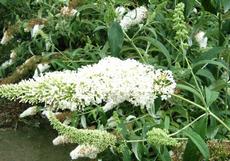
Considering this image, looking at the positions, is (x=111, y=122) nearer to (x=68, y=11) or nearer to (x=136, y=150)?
(x=136, y=150)

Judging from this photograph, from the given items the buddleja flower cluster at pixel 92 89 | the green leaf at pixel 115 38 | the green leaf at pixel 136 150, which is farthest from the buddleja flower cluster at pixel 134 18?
the buddleja flower cluster at pixel 92 89

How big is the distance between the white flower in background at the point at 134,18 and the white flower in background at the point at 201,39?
12.4 inches

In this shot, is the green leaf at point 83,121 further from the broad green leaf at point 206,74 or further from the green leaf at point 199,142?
the green leaf at point 199,142

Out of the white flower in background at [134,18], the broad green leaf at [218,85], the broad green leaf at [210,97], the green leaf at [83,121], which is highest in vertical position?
the white flower in background at [134,18]

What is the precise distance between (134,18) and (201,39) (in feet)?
1.30

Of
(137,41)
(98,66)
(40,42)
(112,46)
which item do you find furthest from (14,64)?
(98,66)

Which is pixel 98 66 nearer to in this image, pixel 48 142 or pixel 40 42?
pixel 48 142

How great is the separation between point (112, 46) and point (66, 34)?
1940mm

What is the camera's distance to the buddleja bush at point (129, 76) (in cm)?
161

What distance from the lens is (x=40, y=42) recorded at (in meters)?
4.61

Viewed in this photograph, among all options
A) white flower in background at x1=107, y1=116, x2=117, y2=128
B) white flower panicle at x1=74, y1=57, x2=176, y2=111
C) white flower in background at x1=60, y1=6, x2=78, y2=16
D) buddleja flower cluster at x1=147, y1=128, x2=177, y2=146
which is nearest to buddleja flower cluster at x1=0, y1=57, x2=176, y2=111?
white flower panicle at x1=74, y1=57, x2=176, y2=111

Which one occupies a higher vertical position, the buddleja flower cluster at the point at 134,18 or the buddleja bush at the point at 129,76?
the buddleja flower cluster at the point at 134,18

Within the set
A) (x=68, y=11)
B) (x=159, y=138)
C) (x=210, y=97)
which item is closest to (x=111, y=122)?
(x=210, y=97)

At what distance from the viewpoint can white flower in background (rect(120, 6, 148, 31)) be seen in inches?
132
